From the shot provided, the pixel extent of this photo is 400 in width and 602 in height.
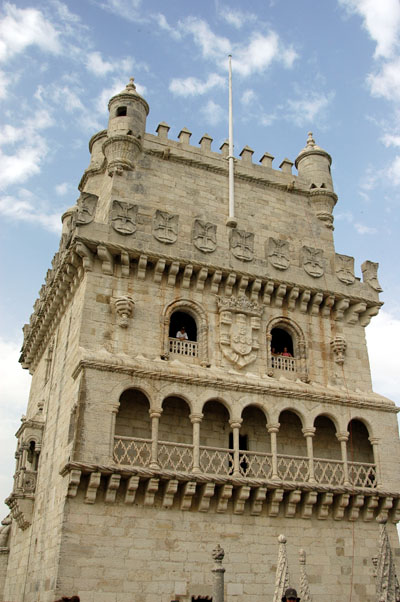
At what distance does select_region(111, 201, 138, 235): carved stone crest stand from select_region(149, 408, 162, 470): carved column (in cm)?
582

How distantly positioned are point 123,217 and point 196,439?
731 centimetres

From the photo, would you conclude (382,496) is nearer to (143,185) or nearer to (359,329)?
(359,329)

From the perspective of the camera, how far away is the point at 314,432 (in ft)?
63.3

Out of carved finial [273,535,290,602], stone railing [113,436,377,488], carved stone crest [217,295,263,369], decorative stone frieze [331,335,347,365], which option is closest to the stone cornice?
carved stone crest [217,295,263,369]

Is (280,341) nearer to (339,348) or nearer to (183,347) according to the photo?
(339,348)

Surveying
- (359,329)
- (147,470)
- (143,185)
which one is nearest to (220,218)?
(143,185)

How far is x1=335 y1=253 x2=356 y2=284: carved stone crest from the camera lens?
22484mm

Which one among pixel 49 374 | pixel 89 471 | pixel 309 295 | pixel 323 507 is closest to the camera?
pixel 89 471

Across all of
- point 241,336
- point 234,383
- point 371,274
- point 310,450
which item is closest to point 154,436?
point 234,383

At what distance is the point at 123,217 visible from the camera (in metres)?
20.0

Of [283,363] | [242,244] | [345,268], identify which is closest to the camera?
[283,363]

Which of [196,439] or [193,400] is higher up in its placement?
[193,400]

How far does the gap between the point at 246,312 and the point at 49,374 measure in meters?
7.96

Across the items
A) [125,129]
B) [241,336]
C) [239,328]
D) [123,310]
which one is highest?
[125,129]
